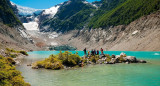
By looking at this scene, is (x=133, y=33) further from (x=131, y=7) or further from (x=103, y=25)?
(x=103, y=25)

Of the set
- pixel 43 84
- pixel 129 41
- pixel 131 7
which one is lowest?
pixel 43 84

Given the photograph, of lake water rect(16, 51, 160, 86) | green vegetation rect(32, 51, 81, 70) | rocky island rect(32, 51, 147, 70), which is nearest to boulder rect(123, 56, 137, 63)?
rocky island rect(32, 51, 147, 70)

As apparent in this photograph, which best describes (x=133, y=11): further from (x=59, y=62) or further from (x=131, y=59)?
(x=59, y=62)

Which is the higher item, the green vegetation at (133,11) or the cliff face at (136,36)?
the green vegetation at (133,11)

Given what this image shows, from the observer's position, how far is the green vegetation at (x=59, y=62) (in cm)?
3113

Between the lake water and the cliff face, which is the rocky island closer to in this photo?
the lake water

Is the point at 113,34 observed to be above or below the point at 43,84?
above

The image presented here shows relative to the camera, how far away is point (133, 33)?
123750 mm

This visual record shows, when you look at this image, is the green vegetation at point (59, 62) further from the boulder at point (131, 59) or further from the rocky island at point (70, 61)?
the boulder at point (131, 59)

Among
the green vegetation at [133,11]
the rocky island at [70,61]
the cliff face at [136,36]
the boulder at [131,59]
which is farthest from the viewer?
the green vegetation at [133,11]

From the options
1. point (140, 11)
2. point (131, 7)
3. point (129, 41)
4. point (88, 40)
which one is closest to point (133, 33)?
point (129, 41)

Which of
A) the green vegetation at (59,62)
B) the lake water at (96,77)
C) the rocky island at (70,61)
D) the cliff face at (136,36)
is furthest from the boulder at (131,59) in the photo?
the cliff face at (136,36)

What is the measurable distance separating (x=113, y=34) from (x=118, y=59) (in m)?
117

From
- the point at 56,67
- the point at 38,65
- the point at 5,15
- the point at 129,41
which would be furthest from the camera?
the point at 5,15
